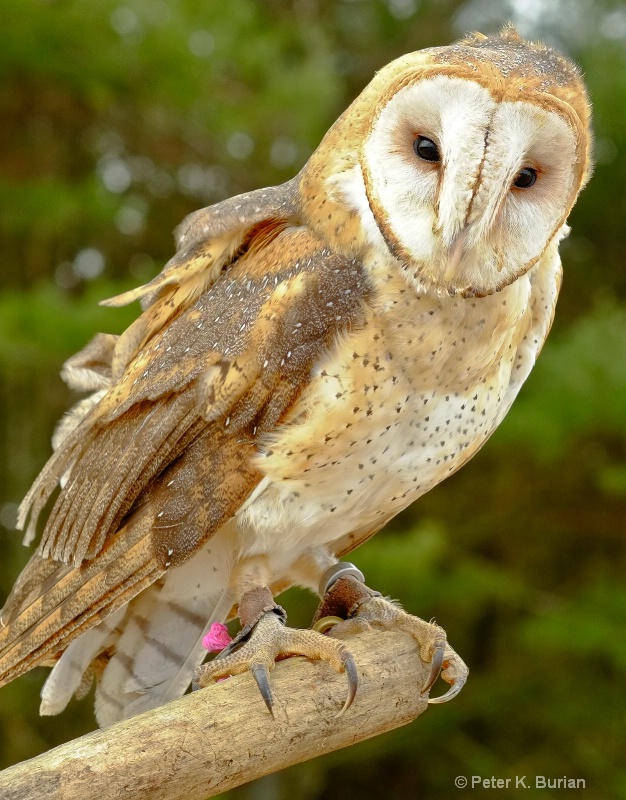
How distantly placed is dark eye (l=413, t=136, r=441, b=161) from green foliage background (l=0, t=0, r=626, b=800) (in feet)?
5.97

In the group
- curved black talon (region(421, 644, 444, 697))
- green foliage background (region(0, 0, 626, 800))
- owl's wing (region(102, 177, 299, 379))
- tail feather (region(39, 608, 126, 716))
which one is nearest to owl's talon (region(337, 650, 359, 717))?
curved black talon (region(421, 644, 444, 697))

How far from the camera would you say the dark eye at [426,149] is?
117cm

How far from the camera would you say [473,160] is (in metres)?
1.12

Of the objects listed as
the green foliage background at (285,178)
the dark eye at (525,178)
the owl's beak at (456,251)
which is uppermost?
the dark eye at (525,178)

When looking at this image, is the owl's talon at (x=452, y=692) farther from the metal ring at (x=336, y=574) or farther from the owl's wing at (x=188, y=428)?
the owl's wing at (x=188, y=428)

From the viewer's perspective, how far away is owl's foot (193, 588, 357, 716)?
1.30m

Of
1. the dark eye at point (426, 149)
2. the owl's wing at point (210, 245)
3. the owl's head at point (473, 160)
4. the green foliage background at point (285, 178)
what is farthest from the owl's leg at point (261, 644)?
the green foliage background at point (285, 178)

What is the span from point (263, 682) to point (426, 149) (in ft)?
2.27

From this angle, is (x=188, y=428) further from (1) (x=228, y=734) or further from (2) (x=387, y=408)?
(1) (x=228, y=734)

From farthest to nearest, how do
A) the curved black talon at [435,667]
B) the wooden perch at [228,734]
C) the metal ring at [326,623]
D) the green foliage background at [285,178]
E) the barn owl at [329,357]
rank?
1. the green foliage background at [285,178]
2. the metal ring at [326,623]
3. the curved black talon at [435,667]
4. the barn owl at [329,357]
5. the wooden perch at [228,734]

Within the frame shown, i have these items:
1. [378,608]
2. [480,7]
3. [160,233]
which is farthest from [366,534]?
[480,7]

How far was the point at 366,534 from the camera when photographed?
166cm

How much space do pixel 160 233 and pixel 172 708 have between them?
121 inches

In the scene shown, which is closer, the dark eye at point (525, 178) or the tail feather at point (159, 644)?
the dark eye at point (525, 178)
